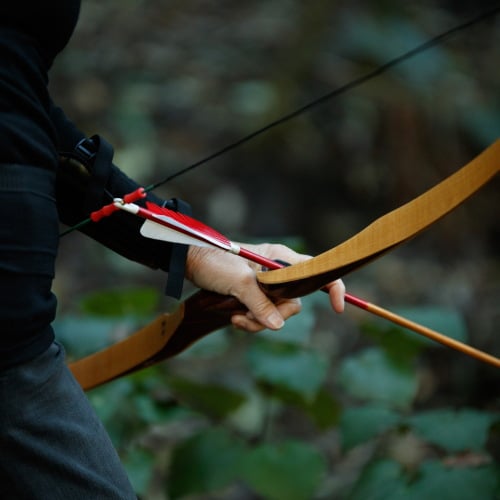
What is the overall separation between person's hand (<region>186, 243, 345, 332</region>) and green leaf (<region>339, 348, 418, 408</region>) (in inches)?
26.6

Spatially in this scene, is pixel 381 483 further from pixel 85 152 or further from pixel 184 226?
pixel 85 152

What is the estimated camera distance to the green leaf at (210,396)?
1751 millimetres

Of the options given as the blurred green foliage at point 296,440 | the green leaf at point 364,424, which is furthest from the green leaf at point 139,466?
the green leaf at point 364,424

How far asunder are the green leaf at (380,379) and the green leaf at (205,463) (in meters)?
0.30

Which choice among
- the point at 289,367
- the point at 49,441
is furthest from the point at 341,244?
the point at 289,367

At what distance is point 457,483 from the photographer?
1.38 m

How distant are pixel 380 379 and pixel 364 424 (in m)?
0.18

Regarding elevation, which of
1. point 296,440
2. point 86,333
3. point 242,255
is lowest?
point 296,440

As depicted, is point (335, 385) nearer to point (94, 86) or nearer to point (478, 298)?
point (478, 298)

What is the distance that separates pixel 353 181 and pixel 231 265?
2742 millimetres

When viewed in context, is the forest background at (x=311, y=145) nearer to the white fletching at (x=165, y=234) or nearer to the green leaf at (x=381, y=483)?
the green leaf at (x=381, y=483)

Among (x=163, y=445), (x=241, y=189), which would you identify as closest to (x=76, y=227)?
(x=163, y=445)

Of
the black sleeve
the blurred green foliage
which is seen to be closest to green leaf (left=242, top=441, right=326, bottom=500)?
the blurred green foliage

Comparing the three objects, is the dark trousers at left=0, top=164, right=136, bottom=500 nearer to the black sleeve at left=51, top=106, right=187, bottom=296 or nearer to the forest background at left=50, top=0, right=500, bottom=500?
the black sleeve at left=51, top=106, right=187, bottom=296
